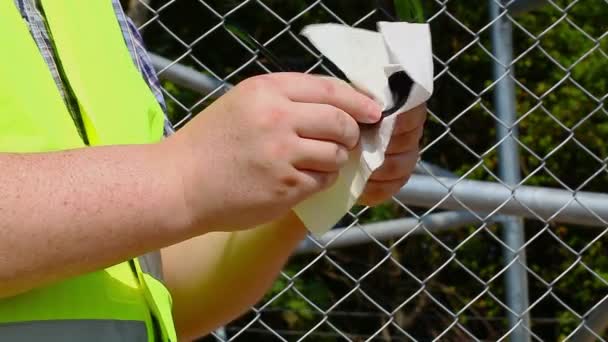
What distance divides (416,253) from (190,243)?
3.24 metres

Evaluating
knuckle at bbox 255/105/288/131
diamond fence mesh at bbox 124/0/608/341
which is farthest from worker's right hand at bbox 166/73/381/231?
diamond fence mesh at bbox 124/0/608/341

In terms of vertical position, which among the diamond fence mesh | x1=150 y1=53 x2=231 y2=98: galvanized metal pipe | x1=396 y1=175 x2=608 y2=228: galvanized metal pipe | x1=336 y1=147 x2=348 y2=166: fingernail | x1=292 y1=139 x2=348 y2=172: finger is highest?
x1=292 y1=139 x2=348 y2=172: finger

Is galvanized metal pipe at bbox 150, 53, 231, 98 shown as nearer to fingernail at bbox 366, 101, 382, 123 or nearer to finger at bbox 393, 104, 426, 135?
finger at bbox 393, 104, 426, 135

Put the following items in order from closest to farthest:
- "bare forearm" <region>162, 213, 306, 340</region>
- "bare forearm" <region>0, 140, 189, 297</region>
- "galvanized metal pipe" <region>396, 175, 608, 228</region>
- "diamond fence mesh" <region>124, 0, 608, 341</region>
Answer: "bare forearm" <region>0, 140, 189, 297</region>
"bare forearm" <region>162, 213, 306, 340</region>
"galvanized metal pipe" <region>396, 175, 608, 228</region>
"diamond fence mesh" <region>124, 0, 608, 341</region>

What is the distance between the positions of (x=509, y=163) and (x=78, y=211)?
2.00 meters

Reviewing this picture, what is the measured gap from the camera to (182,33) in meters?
3.46

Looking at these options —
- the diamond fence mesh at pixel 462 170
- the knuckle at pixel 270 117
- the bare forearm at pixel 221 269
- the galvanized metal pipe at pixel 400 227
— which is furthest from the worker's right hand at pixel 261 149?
the diamond fence mesh at pixel 462 170

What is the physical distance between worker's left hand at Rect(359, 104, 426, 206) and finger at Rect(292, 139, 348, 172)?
16 cm

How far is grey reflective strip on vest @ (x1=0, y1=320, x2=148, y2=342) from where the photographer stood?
97cm

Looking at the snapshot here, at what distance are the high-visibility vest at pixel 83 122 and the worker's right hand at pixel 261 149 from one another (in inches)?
5.2

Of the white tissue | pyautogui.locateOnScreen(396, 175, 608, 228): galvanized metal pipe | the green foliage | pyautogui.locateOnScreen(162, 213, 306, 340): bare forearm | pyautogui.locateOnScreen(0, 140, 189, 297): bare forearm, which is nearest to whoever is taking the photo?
pyautogui.locateOnScreen(0, 140, 189, 297): bare forearm

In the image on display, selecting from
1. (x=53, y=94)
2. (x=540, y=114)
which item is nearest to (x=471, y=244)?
(x=540, y=114)

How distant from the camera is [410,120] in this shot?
3.61 ft

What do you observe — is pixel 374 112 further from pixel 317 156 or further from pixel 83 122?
pixel 83 122
